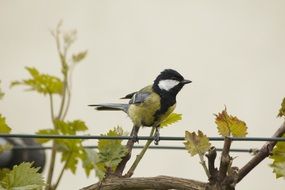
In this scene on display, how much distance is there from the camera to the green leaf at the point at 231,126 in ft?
2.92

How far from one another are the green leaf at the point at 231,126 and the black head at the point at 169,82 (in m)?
0.72

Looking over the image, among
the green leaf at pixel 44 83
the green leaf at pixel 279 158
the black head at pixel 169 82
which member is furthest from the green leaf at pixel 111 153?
the black head at pixel 169 82

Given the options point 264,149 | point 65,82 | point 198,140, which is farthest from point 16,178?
point 65,82

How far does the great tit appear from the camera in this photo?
5.22 ft

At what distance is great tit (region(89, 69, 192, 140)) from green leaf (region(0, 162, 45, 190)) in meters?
0.71

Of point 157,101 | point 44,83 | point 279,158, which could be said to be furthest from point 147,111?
point 279,158

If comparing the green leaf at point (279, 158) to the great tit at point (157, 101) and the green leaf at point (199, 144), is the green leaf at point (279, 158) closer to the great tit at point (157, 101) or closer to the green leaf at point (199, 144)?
the green leaf at point (199, 144)

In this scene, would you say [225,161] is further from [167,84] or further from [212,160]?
[167,84]

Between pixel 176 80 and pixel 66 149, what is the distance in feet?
1.49

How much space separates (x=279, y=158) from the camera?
0.87 meters

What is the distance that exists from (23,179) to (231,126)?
335mm

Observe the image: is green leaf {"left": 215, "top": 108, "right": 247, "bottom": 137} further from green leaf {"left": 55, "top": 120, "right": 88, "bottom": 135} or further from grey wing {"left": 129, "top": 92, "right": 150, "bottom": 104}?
grey wing {"left": 129, "top": 92, "right": 150, "bottom": 104}

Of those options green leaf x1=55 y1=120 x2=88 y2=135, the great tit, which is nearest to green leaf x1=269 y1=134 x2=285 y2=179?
green leaf x1=55 y1=120 x2=88 y2=135

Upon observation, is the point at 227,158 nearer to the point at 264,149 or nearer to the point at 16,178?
the point at 264,149
